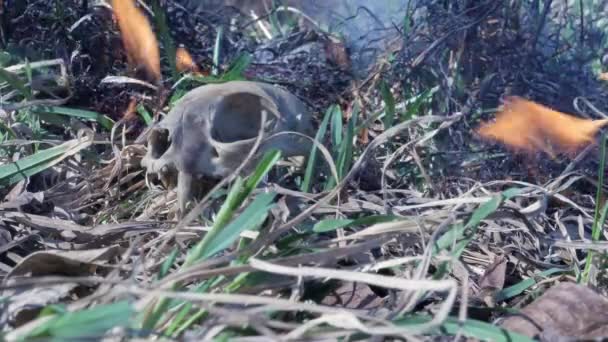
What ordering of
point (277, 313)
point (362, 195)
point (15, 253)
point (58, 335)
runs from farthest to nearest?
point (362, 195), point (15, 253), point (277, 313), point (58, 335)

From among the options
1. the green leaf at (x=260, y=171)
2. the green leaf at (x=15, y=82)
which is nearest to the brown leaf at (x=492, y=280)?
the green leaf at (x=260, y=171)

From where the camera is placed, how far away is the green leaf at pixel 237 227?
3.26 feet

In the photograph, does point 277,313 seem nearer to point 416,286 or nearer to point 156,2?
point 416,286

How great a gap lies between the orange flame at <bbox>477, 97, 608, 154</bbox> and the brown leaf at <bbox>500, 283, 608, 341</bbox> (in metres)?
0.54

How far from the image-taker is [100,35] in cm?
195

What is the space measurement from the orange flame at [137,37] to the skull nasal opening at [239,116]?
41cm

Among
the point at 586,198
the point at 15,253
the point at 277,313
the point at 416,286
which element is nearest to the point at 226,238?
the point at 277,313

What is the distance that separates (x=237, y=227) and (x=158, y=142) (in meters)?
0.53

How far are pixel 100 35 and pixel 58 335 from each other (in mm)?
1319

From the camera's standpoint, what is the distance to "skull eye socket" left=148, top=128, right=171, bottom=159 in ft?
4.82

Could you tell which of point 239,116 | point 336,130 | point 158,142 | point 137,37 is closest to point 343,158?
point 336,130

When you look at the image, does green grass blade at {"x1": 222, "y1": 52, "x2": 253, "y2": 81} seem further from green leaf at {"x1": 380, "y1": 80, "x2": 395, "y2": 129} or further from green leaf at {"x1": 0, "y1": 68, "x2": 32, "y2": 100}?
green leaf at {"x1": 0, "y1": 68, "x2": 32, "y2": 100}

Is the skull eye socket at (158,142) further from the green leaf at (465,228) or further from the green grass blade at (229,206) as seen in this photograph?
the green leaf at (465,228)

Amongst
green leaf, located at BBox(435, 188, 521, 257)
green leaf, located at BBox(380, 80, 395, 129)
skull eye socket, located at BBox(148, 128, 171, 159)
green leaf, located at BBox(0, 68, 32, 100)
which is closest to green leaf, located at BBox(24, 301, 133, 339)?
green leaf, located at BBox(435, 188, 521, 257)
